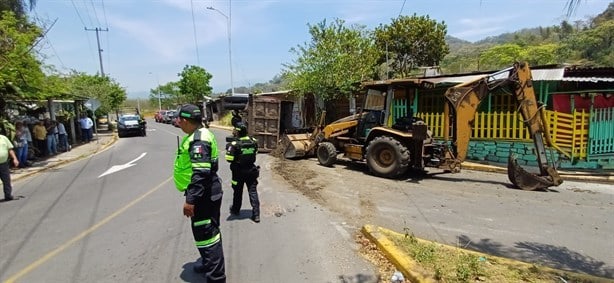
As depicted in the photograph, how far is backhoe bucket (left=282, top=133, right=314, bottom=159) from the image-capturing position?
541 inches

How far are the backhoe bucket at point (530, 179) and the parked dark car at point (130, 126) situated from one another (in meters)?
26.2

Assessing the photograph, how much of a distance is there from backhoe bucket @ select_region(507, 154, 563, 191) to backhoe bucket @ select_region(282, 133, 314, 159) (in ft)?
20.7

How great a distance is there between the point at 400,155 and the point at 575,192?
3784 millimetres

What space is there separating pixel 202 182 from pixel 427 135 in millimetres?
7528

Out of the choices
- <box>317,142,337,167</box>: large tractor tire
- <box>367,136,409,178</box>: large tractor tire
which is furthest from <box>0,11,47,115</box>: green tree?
<box>367,136,409,178</box>: large tractor tire

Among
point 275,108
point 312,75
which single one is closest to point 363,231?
point 275,108

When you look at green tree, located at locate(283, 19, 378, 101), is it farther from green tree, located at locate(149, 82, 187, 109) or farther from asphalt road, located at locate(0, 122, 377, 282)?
green tree, located at locate(149, 82, 187, 109)

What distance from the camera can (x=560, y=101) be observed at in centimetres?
1169

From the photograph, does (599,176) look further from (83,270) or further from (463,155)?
(83,270)

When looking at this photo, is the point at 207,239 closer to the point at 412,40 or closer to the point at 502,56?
the point at 412,40

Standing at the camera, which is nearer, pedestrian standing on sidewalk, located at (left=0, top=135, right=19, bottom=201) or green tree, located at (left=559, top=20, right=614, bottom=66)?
pedestrian standing on sidewalk, located at (left=0, top=135, right=19, bottom=201)

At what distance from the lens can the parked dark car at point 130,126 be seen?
2934 cm

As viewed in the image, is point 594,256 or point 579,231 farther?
point 579,231

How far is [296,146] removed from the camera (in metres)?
13.8
